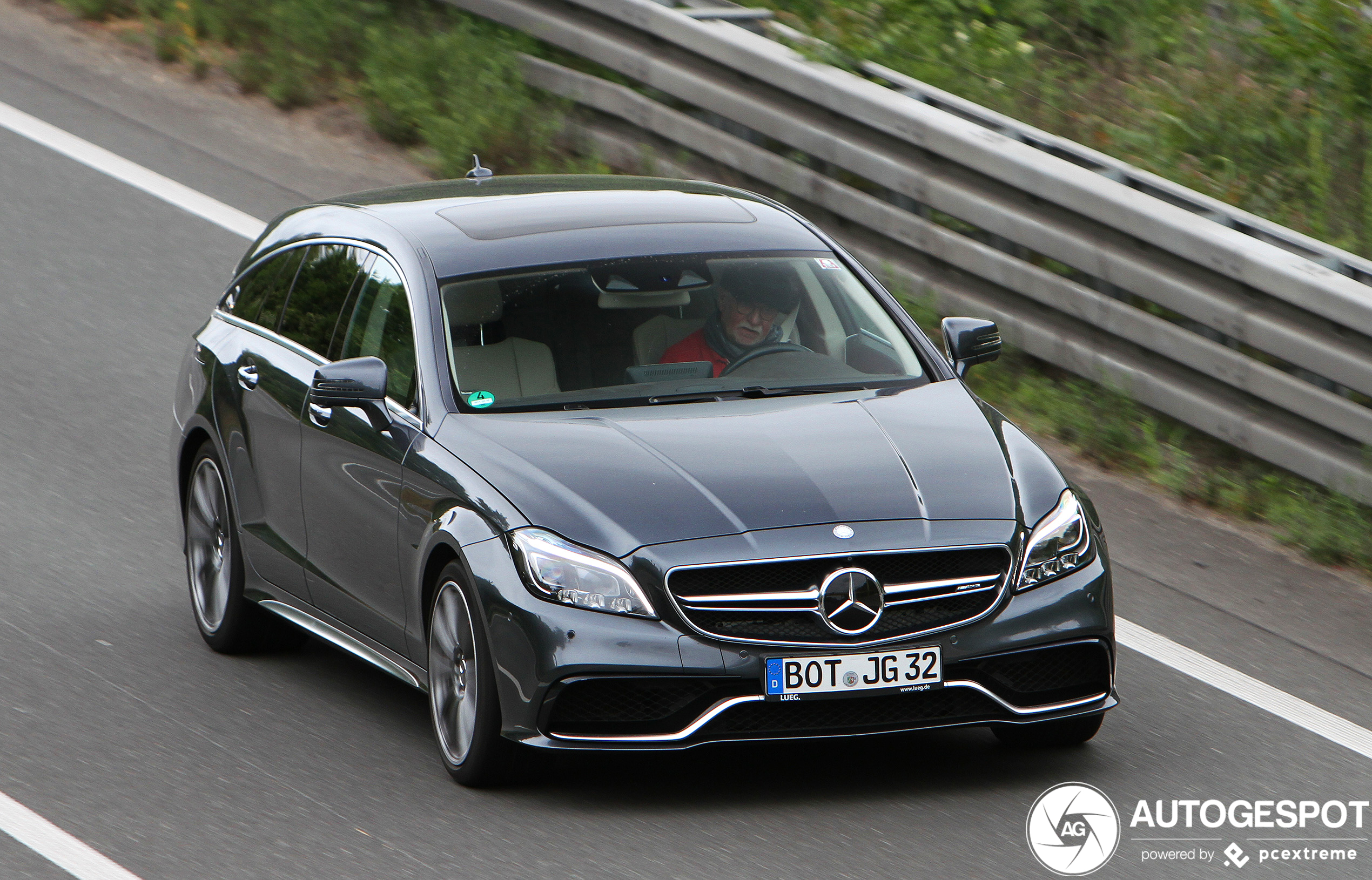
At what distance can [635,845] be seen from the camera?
6.06 metres

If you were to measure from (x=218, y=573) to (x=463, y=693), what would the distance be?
7.59 feet

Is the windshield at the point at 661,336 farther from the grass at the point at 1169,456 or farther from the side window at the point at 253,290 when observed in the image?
the grass at the point at 1169,456

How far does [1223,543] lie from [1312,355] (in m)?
0.85

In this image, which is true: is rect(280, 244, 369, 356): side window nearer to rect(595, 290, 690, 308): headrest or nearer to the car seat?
the car seat

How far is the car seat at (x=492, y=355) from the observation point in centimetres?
719

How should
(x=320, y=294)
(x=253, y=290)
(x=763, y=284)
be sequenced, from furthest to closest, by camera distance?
1. (x=253, y=290)
2. (x=320, y=294)
3. (x=763, y=284)

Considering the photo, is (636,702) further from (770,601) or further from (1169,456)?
(1169,456)

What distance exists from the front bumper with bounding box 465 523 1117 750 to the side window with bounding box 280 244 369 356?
1.89 metres

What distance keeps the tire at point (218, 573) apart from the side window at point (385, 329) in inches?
39.5

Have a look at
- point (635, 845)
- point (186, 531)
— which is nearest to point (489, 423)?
point (635, 845)

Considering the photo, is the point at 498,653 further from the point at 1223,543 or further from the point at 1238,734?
the point at 1223,543

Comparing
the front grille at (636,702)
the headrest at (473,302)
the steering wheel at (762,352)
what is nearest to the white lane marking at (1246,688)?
the steering wheel at (762,352)

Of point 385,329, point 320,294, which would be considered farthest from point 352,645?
point 320,294

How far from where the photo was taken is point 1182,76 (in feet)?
42.3
